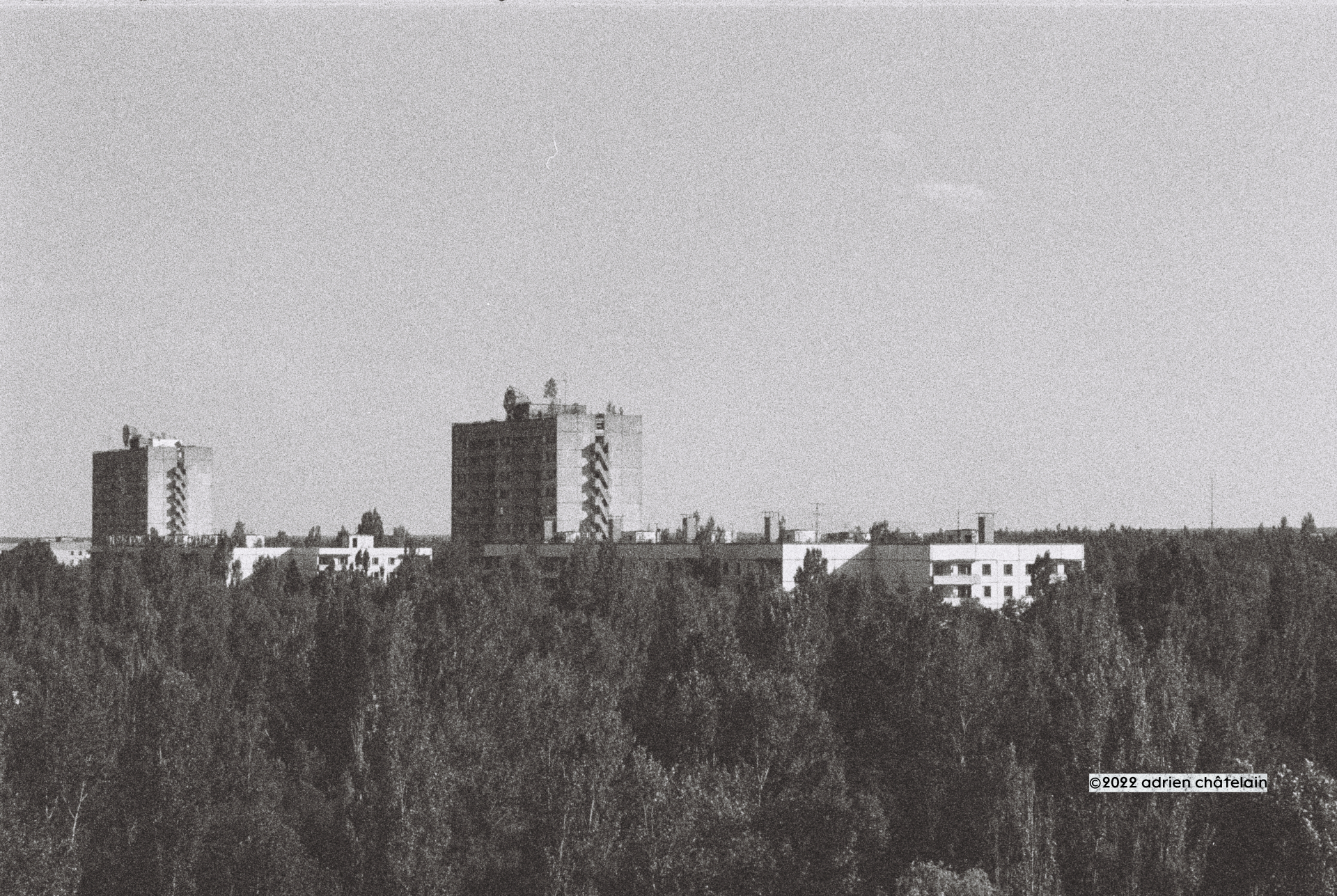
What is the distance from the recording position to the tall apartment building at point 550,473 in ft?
319

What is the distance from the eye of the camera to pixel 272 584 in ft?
221

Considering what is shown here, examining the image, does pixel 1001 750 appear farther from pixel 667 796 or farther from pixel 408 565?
pixel 408 565

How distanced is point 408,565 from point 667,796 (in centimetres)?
3663

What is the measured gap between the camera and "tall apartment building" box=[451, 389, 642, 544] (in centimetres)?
9731

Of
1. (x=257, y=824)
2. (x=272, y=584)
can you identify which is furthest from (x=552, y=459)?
(x=257, y=824)

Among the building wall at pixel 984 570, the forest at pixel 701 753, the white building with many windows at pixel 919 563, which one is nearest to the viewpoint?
the forest at pixel 701 753

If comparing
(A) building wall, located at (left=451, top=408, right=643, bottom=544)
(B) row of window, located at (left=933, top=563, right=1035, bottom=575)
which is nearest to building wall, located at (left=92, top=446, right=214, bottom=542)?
(A) building wall, located at (left=451, top=408, right=643, bottom=544)

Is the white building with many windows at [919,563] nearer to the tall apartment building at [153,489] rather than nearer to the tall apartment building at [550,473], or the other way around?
the tall apartment building at [550,473]

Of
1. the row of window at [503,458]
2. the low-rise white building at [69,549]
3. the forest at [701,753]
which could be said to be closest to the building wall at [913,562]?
the forest at [701,753]

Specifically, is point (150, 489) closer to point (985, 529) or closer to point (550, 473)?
point (550, 473)

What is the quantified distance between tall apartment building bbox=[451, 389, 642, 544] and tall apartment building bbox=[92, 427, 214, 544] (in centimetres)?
4022

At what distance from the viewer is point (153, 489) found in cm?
13162

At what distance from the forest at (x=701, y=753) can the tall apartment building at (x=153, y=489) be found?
89.5 m

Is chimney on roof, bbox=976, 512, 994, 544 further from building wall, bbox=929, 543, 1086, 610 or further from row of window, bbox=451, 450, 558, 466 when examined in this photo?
row of window, bbox=451, 450, 558, 466
